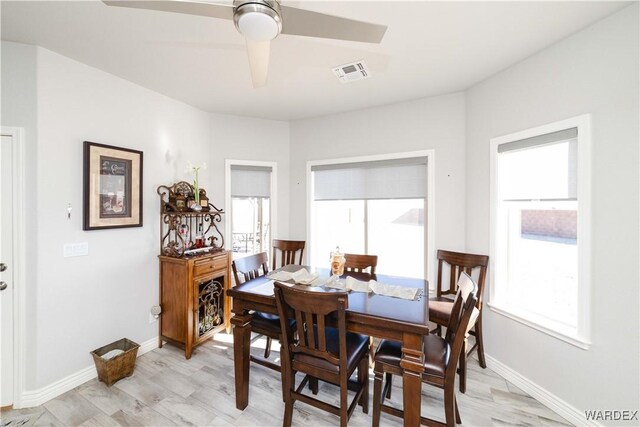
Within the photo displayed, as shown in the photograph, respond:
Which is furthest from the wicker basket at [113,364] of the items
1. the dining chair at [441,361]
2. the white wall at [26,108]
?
the dining chair at [441,361]

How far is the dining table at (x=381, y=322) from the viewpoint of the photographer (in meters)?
1.54

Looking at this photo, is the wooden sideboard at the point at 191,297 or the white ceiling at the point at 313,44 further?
the wooden sideboard at the point at 191,297

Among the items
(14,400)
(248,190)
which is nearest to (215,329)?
(14,400)

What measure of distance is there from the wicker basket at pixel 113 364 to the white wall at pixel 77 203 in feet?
0.30

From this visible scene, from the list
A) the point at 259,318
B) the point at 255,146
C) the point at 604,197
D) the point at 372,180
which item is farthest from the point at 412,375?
the point at 255,146

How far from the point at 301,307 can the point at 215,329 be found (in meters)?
2.00

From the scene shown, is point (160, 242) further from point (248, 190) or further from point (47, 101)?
point (47, 101)

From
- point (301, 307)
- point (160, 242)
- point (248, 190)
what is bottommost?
point (301, 307)

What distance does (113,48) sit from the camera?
2.07m

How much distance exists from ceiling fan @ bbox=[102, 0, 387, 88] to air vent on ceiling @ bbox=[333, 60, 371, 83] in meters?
1.06

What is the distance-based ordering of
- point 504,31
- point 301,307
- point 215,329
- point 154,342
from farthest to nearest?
point 215,329 < point 154,342 < point 504,31 < point 301,307

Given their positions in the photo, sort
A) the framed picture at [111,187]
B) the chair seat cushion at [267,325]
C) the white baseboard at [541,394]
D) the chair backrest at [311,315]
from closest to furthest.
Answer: the chair backrest at [311,315] < the white baseboard at [541,394] < the chair seat cushion at [267,325] < the framed picture at [111,187]

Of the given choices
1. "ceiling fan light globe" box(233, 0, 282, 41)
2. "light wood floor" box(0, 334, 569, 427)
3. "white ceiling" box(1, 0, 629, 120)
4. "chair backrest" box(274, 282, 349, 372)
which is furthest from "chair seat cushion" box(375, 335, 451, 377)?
"white ceiling" box(1, 0, 629, 120)

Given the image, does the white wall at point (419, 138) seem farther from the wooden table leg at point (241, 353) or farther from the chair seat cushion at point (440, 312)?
the wooden table leg at point (241, 353)
